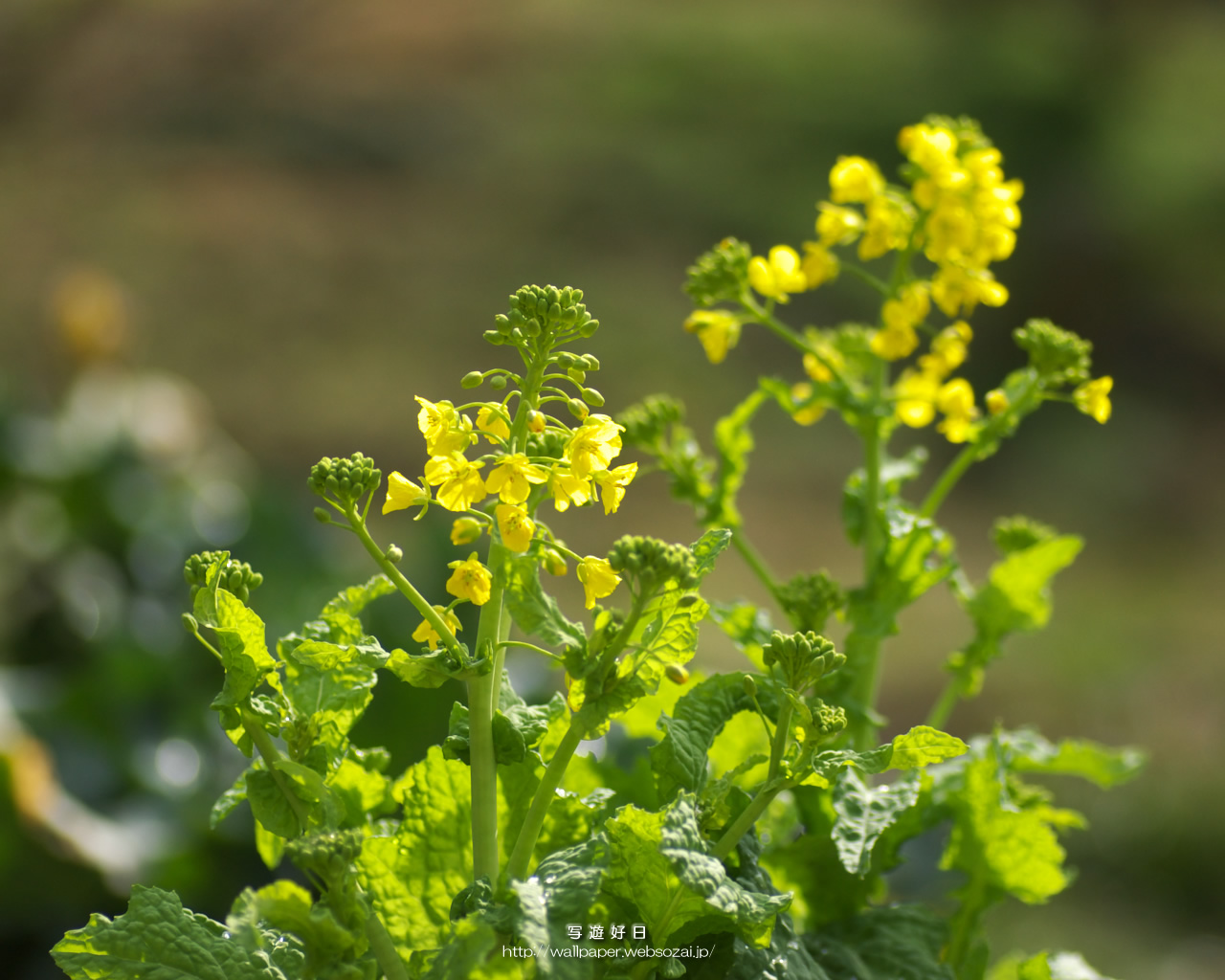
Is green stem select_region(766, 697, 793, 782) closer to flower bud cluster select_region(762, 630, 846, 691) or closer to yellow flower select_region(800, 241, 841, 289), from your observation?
flower bud cluster select_region(762, 630, 846, 691)

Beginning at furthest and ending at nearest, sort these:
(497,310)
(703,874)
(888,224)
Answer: (497,310) → (888,224) → (703,874)

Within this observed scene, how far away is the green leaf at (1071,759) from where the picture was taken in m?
0.52

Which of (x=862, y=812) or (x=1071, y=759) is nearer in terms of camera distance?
(x=862, y=812)

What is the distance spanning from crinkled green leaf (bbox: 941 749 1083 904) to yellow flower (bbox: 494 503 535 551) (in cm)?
23

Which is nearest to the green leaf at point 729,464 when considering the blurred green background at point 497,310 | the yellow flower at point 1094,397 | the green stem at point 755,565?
the green stem at point 755,565

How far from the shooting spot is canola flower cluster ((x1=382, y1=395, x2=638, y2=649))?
36 centimetres

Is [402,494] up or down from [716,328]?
down

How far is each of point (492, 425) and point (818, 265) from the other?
263 mm

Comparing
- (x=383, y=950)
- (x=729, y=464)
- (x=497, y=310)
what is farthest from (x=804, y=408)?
(x=497, y=310)

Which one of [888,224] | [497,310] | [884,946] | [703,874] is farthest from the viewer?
[497,310]

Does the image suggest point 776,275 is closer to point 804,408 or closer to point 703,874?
point 804,408

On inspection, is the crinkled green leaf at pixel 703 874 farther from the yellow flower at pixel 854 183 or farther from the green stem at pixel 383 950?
the yellow flower at pixel 854 183

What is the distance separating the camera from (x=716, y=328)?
547mm

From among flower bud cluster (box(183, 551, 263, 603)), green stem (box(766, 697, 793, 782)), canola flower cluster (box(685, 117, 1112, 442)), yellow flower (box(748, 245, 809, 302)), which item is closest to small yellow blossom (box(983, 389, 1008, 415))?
canola flower cluster (box(685, 117, 1112, 442))
